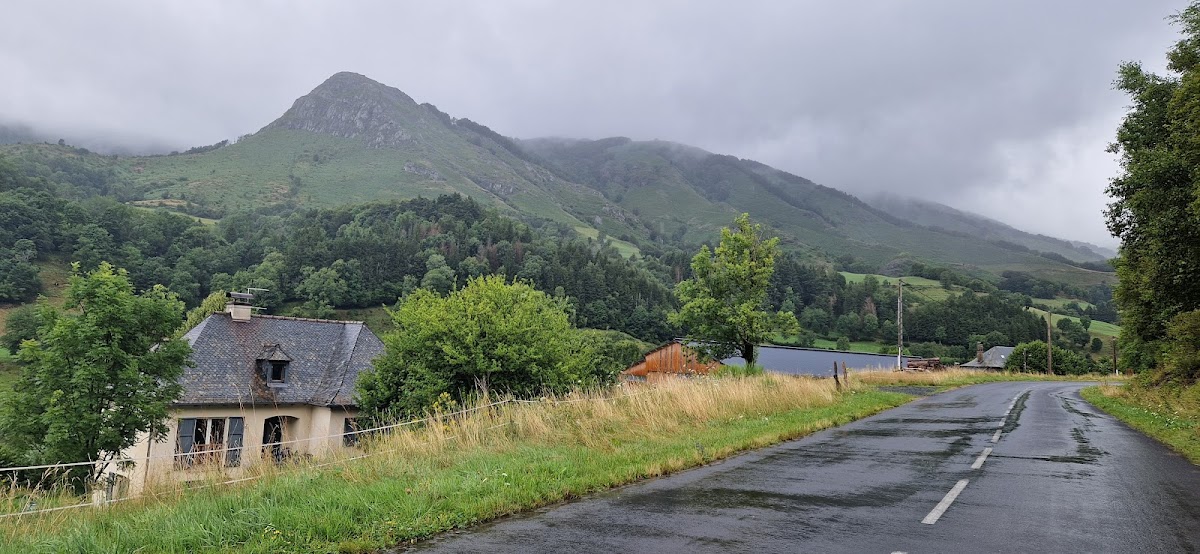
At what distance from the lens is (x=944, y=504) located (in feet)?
25.1

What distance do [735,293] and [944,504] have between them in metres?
21.9

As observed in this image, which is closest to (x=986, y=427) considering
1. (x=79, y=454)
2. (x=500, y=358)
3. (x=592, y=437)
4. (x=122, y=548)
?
(x=592, y=437)

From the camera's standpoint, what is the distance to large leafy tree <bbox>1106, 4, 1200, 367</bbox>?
749 inches

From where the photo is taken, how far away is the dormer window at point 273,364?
3809 centimetres

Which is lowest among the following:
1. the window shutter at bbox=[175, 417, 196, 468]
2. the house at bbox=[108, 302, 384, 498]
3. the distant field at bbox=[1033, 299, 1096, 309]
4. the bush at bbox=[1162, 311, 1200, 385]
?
the window shutter at bbox=[175, 417, 196, 468]

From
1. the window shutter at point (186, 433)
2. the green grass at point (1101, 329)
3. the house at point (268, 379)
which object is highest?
the green grass at point (1101, 329)

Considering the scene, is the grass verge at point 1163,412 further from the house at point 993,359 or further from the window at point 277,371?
the house at point 993,359

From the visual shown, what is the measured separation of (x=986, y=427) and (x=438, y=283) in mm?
133099

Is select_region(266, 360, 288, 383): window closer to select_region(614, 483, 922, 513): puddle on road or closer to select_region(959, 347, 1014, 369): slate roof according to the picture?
select_region(614, 483, 922, 513): puddle on road

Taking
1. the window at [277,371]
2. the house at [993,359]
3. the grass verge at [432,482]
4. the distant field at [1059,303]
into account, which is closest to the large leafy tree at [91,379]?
the window at [277,371]

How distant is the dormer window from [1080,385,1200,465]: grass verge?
3765 cm

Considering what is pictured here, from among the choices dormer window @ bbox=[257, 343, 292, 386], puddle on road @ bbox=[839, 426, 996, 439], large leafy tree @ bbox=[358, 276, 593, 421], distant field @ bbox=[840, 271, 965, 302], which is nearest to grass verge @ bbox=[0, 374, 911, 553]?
puddle on road @ bbox=[839, 426, 996, 439]

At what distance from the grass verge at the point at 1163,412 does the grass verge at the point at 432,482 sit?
7.29 meters

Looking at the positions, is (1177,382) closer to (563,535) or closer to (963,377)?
(963,377)
